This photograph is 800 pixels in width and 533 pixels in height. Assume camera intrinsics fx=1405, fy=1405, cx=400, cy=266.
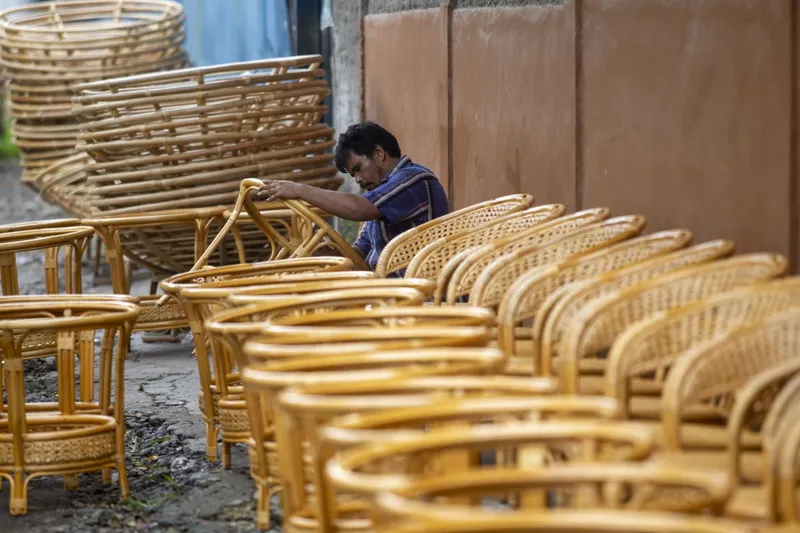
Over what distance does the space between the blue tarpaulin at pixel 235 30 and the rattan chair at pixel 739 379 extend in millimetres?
7596

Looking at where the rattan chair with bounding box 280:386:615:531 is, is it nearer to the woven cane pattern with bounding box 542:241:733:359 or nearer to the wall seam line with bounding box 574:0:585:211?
the woven cane pattern with bounding box 542:241:733:359

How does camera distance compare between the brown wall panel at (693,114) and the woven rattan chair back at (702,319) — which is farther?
the brown wall panel at (693,114)

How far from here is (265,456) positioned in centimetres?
390

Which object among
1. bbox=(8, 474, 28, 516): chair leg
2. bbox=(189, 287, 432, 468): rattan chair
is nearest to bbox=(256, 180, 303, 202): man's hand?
bbox=(189, 287, 432, 468): rattan chair

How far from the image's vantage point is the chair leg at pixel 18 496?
4.52 meters

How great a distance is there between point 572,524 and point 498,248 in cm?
272

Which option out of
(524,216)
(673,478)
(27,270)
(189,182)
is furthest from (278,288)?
(27,270)

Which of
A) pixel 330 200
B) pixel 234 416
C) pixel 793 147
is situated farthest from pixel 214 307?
pixel 793 147

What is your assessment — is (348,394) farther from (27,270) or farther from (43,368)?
(27,270)

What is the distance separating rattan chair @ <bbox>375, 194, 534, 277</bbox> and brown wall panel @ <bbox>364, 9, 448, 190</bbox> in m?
1.54

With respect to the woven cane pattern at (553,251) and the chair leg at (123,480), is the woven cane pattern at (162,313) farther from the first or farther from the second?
the woven cane pattern at (553,251)

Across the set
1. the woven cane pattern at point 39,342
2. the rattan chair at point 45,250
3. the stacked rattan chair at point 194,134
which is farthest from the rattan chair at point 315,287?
the stacked rattan chair at point 194,134

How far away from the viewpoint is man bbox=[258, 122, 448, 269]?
5.70m

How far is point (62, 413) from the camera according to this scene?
16.0ft
